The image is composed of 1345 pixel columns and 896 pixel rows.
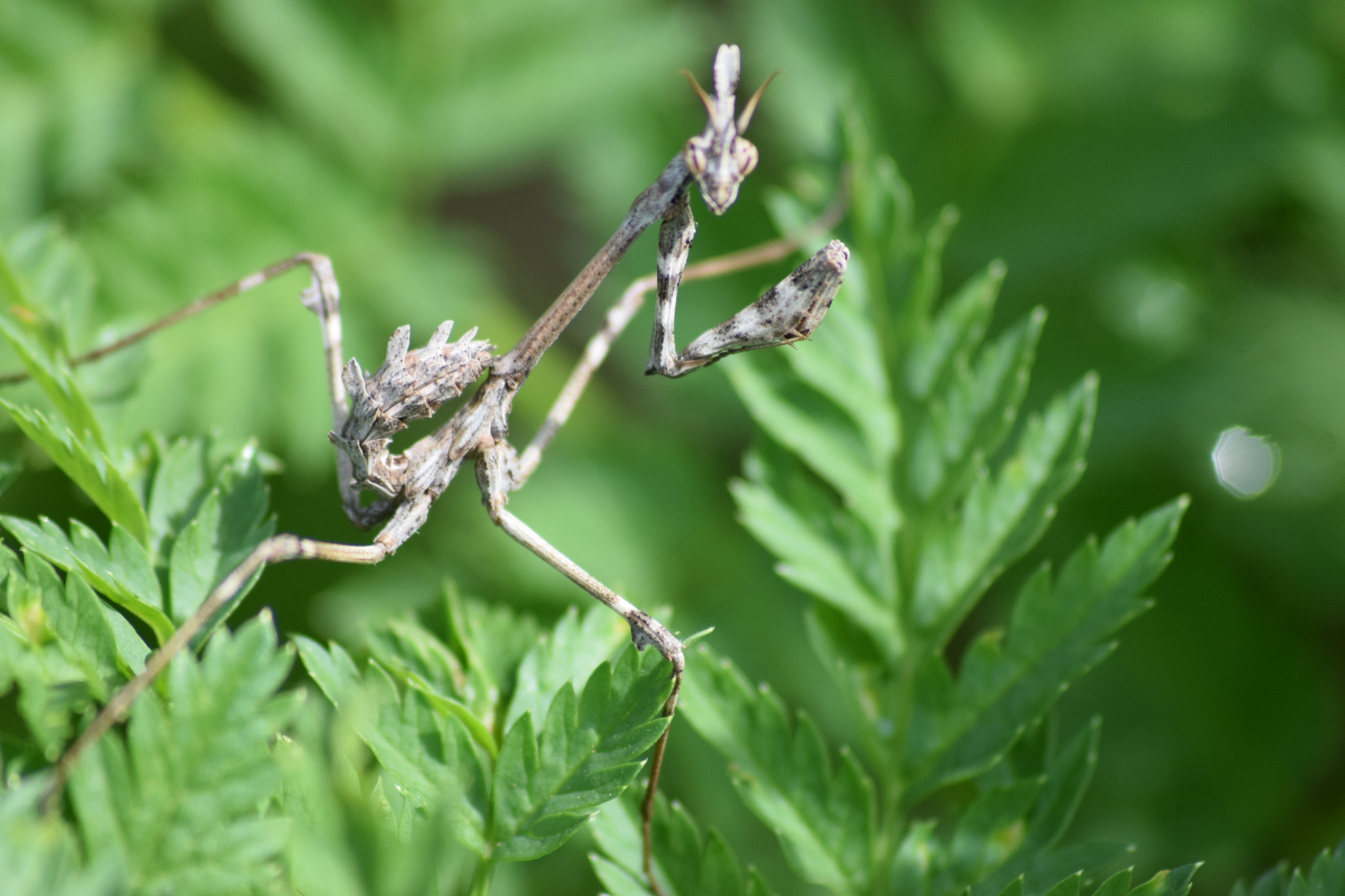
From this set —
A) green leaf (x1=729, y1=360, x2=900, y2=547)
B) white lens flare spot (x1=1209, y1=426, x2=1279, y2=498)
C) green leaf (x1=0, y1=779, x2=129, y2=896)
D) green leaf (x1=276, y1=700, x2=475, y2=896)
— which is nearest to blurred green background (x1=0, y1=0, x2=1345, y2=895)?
white lens flare spot (x1=1209, y1=426, x2=1279, y2=498)

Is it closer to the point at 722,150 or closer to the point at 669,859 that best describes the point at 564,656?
the point at 669,859

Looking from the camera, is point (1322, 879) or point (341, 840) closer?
point (341, 840)

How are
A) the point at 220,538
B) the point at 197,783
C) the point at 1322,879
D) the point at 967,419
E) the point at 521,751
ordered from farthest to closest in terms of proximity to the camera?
the point at 967,419 < the point at 220,538 < the point at 1322,879 < the point at 521,751 < the point at 197,783

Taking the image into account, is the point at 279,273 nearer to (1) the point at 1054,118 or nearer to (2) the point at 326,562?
(2) the point at 326,562

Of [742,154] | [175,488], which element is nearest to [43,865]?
[175,488]

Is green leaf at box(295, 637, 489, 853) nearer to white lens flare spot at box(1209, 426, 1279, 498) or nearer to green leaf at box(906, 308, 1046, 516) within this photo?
green leaf at box(906, 308, 1046, 516)
